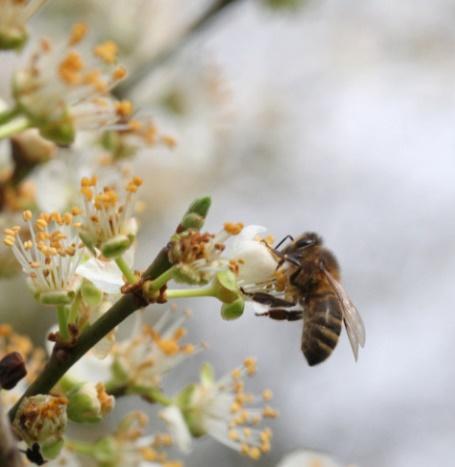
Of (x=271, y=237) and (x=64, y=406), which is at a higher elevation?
(x=271, y=237)

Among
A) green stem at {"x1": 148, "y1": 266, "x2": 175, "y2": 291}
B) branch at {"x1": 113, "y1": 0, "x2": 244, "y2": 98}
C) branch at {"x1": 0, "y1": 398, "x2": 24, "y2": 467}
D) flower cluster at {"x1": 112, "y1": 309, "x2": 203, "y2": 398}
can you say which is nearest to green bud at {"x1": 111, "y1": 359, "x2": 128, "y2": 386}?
flower cluster at {"x1": 112, "y1": 309, "x2": 203, "y2": 398}

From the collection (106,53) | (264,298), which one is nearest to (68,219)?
(264,298)

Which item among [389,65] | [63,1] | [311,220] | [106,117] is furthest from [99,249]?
[389,65]

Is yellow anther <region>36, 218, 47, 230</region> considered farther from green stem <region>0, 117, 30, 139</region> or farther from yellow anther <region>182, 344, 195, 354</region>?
yellow anther <region>182, 344, 195, 354</region>

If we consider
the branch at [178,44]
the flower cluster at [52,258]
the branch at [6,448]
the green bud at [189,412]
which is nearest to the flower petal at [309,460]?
the green bud at [189,412]

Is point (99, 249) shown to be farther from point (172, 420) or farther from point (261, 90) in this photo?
point (261, 90)

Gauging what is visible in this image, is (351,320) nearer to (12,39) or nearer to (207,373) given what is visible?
(207,373)
